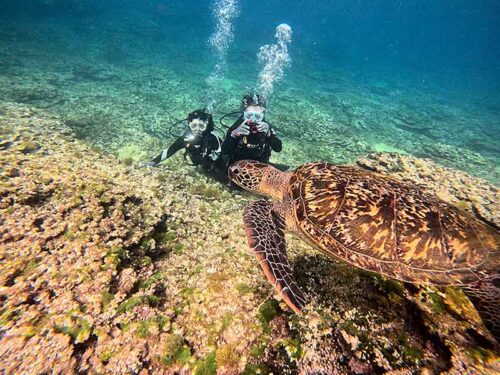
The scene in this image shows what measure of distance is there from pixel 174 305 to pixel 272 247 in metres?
1.00

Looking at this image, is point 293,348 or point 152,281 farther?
point 152,281

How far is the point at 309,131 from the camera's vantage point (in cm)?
938

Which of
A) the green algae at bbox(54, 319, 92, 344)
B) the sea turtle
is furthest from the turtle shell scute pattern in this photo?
the green algae at bbox(54, 319, 92, 344)

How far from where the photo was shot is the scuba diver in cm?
479

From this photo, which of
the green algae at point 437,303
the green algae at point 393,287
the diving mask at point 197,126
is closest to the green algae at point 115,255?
the green algae at point 393,287

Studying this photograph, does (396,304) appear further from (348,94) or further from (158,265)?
(348,94)

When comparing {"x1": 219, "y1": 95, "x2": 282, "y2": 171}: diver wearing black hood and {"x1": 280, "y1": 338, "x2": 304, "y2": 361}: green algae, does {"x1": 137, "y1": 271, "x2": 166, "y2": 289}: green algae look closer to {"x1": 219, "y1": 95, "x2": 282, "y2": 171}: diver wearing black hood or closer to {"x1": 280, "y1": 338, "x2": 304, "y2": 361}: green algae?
{"x1": 280, "y1": 338, "x2": 304, "y2": 361}: green algae

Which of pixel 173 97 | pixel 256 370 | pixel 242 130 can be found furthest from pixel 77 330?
pixel 173 97

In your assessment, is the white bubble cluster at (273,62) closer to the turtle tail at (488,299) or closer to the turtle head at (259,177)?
the turtle head at (259,177)

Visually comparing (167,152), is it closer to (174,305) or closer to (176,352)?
(174,305)

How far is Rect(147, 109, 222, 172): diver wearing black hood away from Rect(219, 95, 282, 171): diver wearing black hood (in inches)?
10.8

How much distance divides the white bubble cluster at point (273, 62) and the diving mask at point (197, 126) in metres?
8.67

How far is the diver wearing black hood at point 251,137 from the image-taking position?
4.79 metres

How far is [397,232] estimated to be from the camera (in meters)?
2.42
